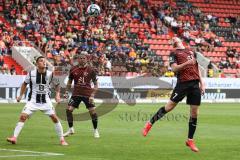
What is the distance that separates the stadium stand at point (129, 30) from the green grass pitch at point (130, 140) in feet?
57.3

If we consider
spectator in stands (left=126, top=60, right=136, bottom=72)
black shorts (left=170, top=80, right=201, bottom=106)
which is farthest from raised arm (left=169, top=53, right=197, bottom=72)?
spectator in stands (left=126, top=60, right=136, bottom=72)

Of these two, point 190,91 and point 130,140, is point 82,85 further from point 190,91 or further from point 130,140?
point 190,91

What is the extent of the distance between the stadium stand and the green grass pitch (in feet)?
57.3

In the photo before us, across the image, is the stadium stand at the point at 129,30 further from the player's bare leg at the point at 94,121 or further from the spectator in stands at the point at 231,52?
the player's bare leg at the point at 94,121

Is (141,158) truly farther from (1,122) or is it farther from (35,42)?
(35,42)

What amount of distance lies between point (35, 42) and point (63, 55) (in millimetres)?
2179

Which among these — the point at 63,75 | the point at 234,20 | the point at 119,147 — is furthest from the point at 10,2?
the point at 119,147

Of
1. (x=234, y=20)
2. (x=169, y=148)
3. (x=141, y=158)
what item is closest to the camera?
(x=141, y=158)

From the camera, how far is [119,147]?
15.6 m

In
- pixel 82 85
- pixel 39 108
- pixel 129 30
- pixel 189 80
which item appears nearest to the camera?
pixel 189 80

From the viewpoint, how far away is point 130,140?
57.2ft

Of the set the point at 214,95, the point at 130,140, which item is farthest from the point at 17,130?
the point at 214,95

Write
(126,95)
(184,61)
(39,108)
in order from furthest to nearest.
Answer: (126,95), (39,108), (184,61)

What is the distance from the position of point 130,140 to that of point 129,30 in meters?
34.0
